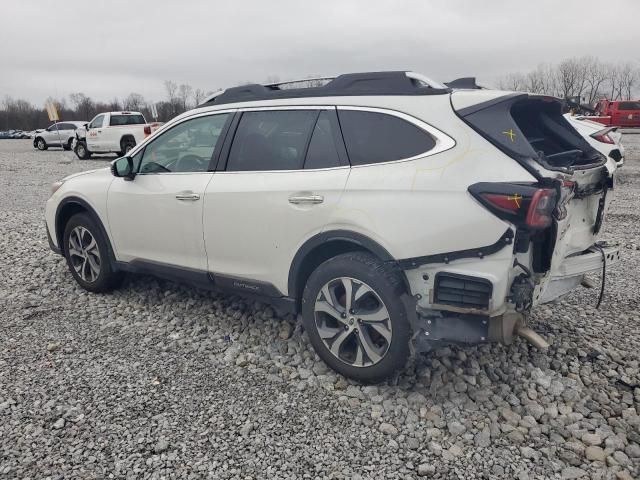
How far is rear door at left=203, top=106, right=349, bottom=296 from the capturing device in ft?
10.5

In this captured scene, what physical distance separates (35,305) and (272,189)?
273cm

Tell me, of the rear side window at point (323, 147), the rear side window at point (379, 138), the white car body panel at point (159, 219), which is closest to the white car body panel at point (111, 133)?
the white car body panel at point (159, 219)

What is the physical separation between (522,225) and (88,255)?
382 cm

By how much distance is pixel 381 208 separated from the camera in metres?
2.90

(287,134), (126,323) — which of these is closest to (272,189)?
(287,134)

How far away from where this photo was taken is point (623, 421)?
287 centimetres

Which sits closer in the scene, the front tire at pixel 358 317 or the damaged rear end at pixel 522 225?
the damaged rear end at pixel 522 225

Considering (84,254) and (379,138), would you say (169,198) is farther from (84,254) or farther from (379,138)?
(379,138)

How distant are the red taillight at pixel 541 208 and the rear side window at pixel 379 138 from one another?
0.64 meters

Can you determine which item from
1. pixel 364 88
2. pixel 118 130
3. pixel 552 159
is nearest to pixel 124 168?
pixel 364 88

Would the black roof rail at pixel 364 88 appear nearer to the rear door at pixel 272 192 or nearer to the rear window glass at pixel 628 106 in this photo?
the rear door at pixel 272 192

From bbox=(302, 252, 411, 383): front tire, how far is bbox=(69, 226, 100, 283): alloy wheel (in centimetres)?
241

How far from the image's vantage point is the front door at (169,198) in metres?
3.85

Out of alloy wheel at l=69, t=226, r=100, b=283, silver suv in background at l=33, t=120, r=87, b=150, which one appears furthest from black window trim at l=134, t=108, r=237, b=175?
silver suv in background at l=33, t=120, r=87, b=150
